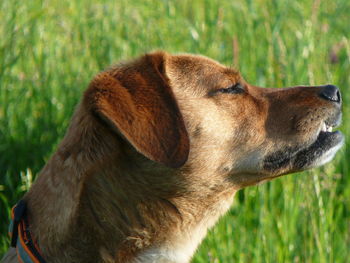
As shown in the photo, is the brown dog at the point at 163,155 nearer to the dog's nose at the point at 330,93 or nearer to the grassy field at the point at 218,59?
the dog's nose at the point at 330,93

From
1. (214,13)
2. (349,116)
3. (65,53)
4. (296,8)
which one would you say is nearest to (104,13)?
(65,53)

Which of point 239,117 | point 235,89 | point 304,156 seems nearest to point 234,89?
point 235,89

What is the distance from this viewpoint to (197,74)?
3.34m

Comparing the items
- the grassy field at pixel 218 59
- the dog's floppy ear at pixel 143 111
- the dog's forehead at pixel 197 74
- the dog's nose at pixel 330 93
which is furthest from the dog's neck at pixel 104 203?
the dog's nose at pixel 330 93

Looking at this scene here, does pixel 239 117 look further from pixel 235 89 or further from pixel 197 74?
pixel 197 74

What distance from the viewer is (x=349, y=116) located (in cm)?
461

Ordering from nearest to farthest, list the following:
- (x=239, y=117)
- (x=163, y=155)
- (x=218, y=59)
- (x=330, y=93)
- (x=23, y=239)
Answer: (x=163, y=155), (x=23, y=239), (x=239, y=117), (x=330, y=93), (x=218, y=59)

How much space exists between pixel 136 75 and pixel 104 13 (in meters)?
2.94

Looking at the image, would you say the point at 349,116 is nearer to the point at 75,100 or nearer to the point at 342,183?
the point at 342,183

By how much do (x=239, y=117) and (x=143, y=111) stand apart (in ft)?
2.29

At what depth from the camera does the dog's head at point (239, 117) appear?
312 centimetres

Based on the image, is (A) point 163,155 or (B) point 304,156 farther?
(B) point 304,156

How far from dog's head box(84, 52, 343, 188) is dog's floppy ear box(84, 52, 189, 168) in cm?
1

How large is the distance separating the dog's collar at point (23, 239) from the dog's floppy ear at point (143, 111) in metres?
0.57
